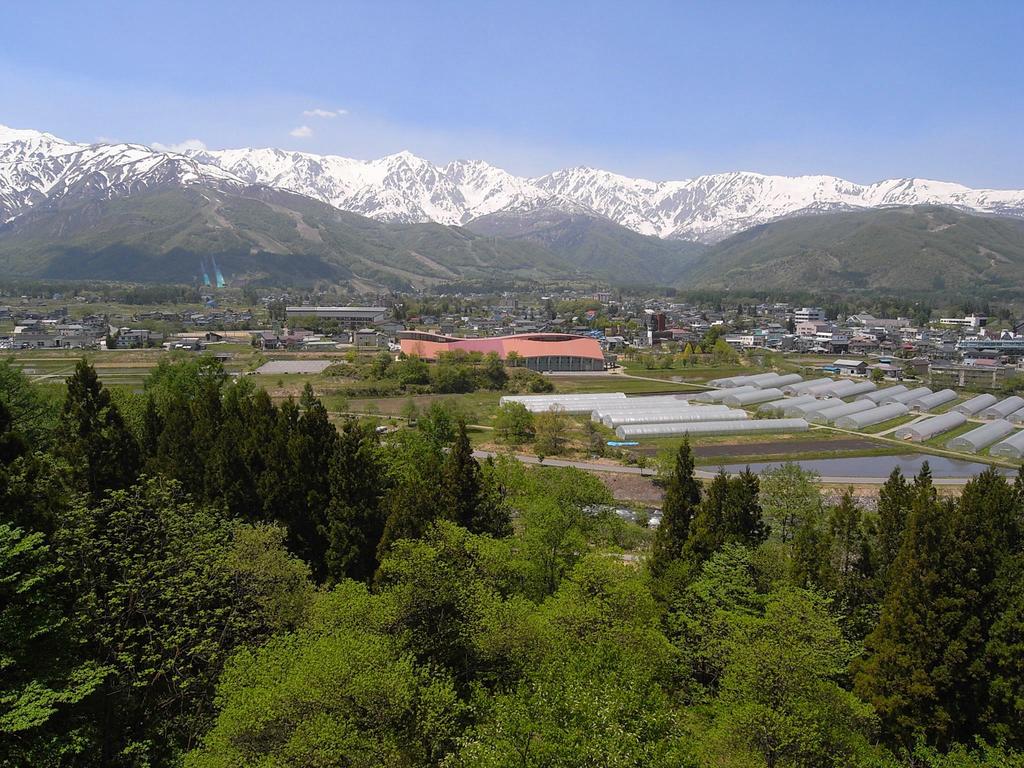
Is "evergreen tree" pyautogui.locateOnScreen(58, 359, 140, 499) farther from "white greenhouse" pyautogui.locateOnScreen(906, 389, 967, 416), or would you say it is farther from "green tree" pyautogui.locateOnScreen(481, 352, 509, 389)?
"white greenhouse" pyautogui.locateOnScreen(906, 389, 967, 416)

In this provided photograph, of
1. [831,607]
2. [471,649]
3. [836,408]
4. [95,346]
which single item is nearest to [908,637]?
[831,607]

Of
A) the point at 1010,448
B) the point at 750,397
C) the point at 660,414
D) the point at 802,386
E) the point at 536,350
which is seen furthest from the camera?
the point at 536,350

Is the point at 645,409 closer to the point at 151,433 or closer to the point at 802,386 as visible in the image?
the point at 802,386

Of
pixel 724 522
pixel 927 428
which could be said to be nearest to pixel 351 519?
pixel 724 522

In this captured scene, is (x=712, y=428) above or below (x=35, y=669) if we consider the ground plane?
below

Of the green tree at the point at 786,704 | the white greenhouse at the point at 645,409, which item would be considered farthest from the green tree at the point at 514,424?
the green tree at the point at 786,704

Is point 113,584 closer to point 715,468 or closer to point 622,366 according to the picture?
point 715,468

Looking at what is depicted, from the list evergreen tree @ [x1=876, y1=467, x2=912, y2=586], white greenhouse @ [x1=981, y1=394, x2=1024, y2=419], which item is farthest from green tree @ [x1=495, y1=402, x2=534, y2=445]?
white greenhouse @ [x1=981, y1=394, x2=1024, y2=419]
